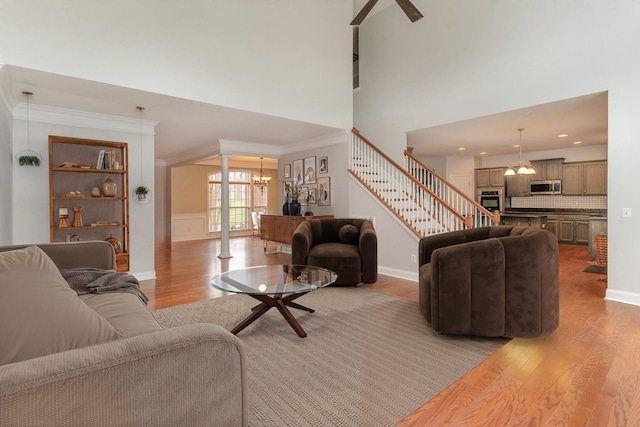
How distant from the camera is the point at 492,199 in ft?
29.8

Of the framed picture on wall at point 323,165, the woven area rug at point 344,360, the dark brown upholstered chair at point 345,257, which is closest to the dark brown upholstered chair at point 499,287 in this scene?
the woven area rug at point 344,360

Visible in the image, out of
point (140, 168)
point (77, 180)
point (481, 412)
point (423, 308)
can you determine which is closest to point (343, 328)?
point (423, 308)

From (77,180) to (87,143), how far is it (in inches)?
22.7

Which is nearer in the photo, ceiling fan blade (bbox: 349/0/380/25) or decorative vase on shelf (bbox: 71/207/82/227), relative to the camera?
ceiling fan blade (bbox: 349/0/380/25)

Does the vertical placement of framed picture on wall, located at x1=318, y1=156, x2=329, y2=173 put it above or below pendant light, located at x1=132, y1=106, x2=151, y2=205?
above

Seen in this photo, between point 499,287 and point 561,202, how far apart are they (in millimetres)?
7307

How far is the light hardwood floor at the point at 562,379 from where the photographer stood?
5.87ft

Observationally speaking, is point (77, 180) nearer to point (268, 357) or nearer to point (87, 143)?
point (87, 143)

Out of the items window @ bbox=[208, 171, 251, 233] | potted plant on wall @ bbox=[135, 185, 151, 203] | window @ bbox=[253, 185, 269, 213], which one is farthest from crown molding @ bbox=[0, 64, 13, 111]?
window @ bbox=[253, 185, 269, 213]

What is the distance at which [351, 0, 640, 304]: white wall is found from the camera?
3.77 m

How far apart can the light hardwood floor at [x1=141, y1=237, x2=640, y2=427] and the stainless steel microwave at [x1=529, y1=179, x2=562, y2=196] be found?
16.3ft

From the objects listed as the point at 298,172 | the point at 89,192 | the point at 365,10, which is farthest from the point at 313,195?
the point at 365,10

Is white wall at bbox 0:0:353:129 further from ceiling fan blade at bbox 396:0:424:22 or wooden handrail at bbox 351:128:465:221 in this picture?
ceiling fan blade at bbox 396:0:424:22

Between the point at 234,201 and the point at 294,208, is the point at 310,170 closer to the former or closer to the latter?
the point at 294,208
